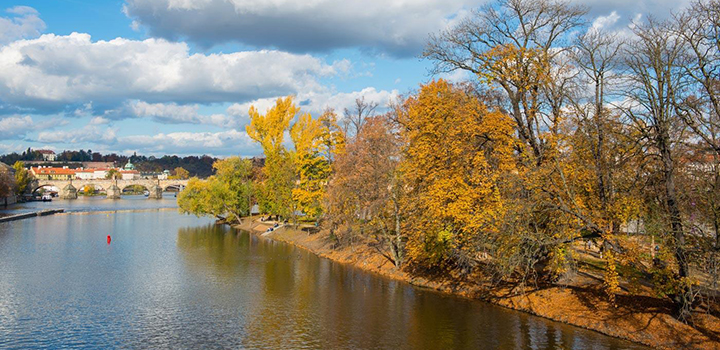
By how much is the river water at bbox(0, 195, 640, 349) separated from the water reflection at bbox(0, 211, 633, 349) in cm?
7

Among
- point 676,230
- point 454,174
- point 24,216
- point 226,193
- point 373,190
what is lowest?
point 24,216

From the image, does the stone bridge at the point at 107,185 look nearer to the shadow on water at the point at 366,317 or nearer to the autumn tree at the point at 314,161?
the autumn tree at the point at 314,161

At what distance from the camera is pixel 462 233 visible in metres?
35.3

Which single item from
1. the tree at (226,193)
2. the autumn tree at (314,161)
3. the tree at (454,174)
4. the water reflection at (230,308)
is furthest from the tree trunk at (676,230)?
the tree at (226,193)

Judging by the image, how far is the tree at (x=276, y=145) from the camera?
74.4 meters

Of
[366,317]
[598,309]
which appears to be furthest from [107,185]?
[598,309]

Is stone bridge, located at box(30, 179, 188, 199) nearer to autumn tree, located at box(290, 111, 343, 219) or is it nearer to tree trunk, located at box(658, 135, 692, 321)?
autumn tree, located at box(290, 111, 343, 219)

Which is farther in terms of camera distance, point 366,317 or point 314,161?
point 314,161

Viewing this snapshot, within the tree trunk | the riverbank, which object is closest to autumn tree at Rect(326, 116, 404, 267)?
the riverbank

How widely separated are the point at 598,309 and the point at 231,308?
20.8 metres

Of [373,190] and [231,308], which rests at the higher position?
[373,190]

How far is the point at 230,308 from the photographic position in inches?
1331

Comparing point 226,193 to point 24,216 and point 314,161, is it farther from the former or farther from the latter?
point 24,216

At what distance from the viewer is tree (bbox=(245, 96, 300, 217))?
244ft
